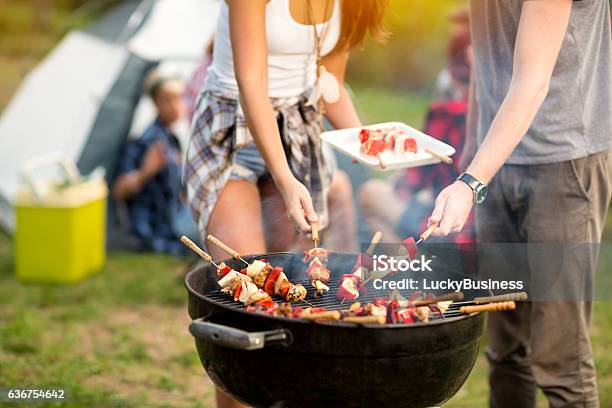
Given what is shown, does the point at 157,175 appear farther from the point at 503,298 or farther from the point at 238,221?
the point at 503,298

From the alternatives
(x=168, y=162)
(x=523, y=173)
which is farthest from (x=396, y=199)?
(x=523, y=173)

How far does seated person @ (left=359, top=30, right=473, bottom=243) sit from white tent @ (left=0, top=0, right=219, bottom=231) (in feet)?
5.63

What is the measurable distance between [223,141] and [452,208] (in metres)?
0.78

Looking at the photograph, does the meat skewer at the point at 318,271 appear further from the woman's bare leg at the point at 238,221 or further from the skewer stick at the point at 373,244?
the woman's bare leg at the point at 238,221

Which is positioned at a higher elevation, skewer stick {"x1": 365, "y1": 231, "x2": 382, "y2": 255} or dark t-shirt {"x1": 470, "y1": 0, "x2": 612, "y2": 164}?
dark t-shirt {"x1": 470, "y1": 0, "x2": 612, "y2": 164}

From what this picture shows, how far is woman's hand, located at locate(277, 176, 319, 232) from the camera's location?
2205 mm

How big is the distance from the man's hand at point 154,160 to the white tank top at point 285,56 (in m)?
2.95

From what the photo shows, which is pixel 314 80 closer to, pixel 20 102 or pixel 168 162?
pixel 168 162

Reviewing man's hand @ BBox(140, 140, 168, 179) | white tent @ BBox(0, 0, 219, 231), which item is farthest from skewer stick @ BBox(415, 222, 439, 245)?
white tent @ BBox(0, 0, 219, 231)

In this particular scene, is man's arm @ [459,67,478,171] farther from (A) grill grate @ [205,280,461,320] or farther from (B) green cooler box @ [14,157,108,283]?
(B) green cooler box @ [14,157,108,283]

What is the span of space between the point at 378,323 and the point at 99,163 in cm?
397

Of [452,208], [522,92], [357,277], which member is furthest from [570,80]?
[357,277]

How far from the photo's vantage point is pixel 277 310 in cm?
204

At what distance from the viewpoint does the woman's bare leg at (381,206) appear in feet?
15.5
